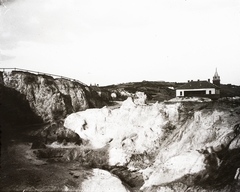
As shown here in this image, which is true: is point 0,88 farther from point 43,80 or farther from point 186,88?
point 186,88

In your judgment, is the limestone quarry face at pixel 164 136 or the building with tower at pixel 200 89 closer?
the limestone quarry face at pixel 164 136

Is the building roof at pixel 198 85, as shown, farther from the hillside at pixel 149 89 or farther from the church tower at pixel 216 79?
the church tower at pixel 216 79

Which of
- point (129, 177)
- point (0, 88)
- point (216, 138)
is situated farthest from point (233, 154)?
point (0, 88)

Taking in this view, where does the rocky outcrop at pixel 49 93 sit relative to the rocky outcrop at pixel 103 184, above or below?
above

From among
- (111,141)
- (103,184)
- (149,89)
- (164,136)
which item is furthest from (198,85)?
(103,184)

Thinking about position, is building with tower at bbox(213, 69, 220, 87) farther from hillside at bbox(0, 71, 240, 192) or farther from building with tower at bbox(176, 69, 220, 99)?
hillside at bbox(0, 71, 240, 192)

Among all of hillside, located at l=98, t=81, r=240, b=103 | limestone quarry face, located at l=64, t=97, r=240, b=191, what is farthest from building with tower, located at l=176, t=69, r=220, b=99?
limestone quarry face, located at l=64, t=97, r=240, b=191

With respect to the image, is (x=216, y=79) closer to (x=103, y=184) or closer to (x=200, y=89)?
(x=200, y=89)

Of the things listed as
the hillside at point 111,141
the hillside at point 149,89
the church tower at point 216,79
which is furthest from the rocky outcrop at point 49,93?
the church tower at point 216,79
